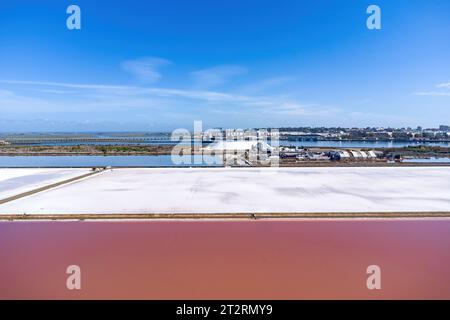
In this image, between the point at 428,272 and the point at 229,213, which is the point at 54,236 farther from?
the point at 428,272

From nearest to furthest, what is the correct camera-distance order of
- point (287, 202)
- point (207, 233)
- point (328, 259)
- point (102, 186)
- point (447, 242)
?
point (328, 259)
point (447, 242)
point (207, 233)
point (287, 202)
point (102, 186)

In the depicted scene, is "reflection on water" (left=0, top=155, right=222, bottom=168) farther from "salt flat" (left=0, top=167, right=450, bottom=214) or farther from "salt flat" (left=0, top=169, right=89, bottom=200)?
"salt flat" (left=0, top=167, right=450, bottom=214)

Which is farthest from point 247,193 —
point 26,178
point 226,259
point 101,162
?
point 101,162

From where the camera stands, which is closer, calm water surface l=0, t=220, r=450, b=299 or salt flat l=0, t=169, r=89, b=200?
calm water surface l=0, t=220, r=450, b=299

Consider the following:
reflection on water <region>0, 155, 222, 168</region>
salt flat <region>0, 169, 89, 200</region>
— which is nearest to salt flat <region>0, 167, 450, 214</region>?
salt flat <region>0, 169, 89, 200</region>
